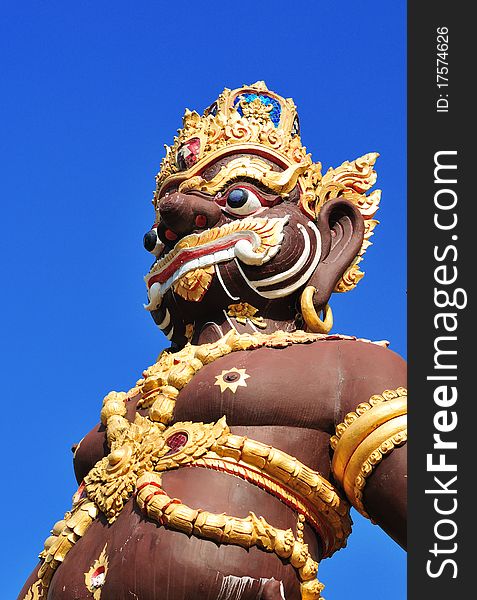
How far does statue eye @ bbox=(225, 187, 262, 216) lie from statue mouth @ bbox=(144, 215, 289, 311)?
76 mm

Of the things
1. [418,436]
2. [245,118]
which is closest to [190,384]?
[418,436]

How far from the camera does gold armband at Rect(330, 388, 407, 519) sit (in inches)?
191

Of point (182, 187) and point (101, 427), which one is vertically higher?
point (182, 187)

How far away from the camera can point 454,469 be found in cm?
438

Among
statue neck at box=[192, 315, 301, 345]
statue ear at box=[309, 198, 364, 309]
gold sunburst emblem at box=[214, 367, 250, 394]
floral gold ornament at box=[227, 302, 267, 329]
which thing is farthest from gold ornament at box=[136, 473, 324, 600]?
statue ear at box=[309, 198, 364, 309]

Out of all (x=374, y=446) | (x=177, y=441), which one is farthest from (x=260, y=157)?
(x=374, y=446)

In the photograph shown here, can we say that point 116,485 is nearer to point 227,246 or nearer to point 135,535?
point 135,535

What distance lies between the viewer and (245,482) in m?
4.85

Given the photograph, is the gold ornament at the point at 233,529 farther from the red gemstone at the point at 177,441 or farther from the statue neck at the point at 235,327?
the statue neck at the point at 235,327

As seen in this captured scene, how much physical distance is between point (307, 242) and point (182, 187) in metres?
0.86

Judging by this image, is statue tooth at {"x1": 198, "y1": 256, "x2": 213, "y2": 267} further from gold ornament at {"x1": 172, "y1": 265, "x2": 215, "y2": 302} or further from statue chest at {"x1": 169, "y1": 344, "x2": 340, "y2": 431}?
statue chest at {"x1": 169, "y1": 344, "x2": 340, "y2": 431}

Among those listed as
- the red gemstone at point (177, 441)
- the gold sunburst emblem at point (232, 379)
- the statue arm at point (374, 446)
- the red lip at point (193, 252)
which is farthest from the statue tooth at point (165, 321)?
the statue arm at point (374, 446)

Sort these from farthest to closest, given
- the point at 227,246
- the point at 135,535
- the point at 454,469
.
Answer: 1. the point at 227,246
2. the point at 135,535
3. the point at 454,469

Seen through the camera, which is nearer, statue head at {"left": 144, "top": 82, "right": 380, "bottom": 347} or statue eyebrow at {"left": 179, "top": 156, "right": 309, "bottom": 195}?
statue head at {"left": 144, "top": 82, "right": 380, "bottom": 347}
